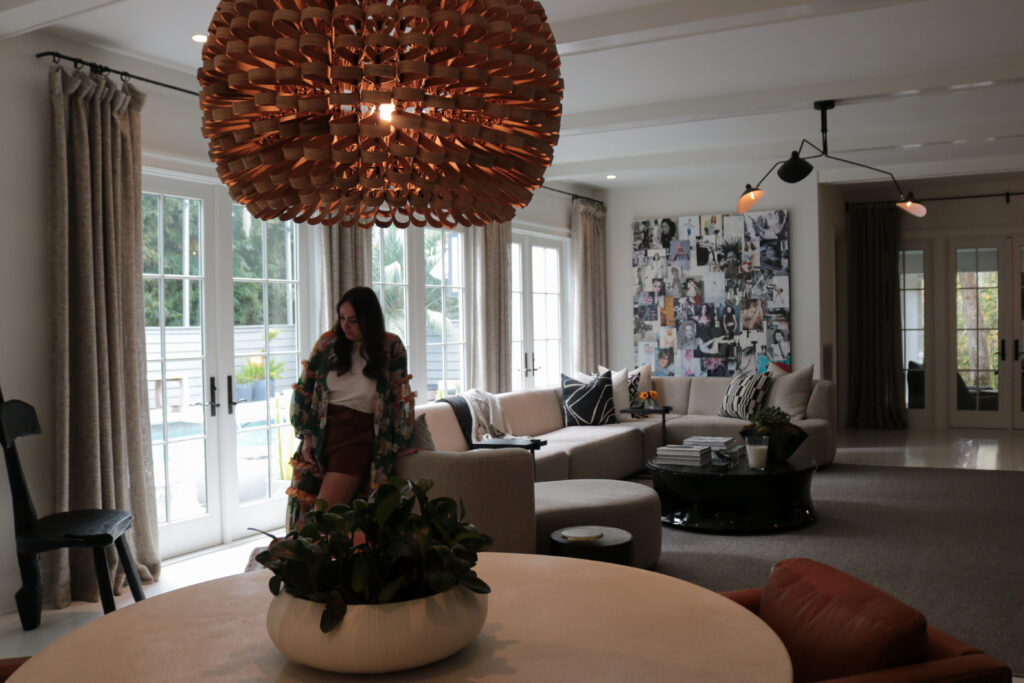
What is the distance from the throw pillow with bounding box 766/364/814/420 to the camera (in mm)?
7395

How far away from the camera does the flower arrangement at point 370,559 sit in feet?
4.44

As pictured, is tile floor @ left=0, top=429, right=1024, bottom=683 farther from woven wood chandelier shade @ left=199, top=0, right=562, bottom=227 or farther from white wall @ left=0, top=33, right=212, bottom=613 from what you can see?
woven wood chandelier shade @ left=199, top=0, right=562, bottom=227

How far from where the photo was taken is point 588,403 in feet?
24.4

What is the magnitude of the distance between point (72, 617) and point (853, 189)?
874cm

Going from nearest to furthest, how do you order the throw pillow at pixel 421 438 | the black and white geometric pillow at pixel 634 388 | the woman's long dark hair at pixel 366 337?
the woman's long dark hair at pixel 366 337 → the throw pillow at pixel 421 438 → the black and white geometric pillow at pixel 634 388

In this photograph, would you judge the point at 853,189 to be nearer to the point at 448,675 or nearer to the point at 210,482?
the point at 210,482

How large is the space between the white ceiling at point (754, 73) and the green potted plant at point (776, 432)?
206 centimetres

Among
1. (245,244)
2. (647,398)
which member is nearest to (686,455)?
(647,398)

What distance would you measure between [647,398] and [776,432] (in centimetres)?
232

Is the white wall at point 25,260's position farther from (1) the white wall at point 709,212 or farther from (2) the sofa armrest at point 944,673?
(1) the white wall at point 709,212

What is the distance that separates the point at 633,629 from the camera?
154 cm

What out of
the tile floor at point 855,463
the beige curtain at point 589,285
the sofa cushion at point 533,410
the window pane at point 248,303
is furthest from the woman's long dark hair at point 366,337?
the beige curtain at point 589,285

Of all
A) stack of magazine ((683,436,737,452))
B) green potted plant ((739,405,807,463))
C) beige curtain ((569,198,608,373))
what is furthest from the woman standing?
beige curtain ((569,198,608,373))

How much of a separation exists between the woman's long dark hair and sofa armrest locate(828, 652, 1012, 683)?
100 inches
